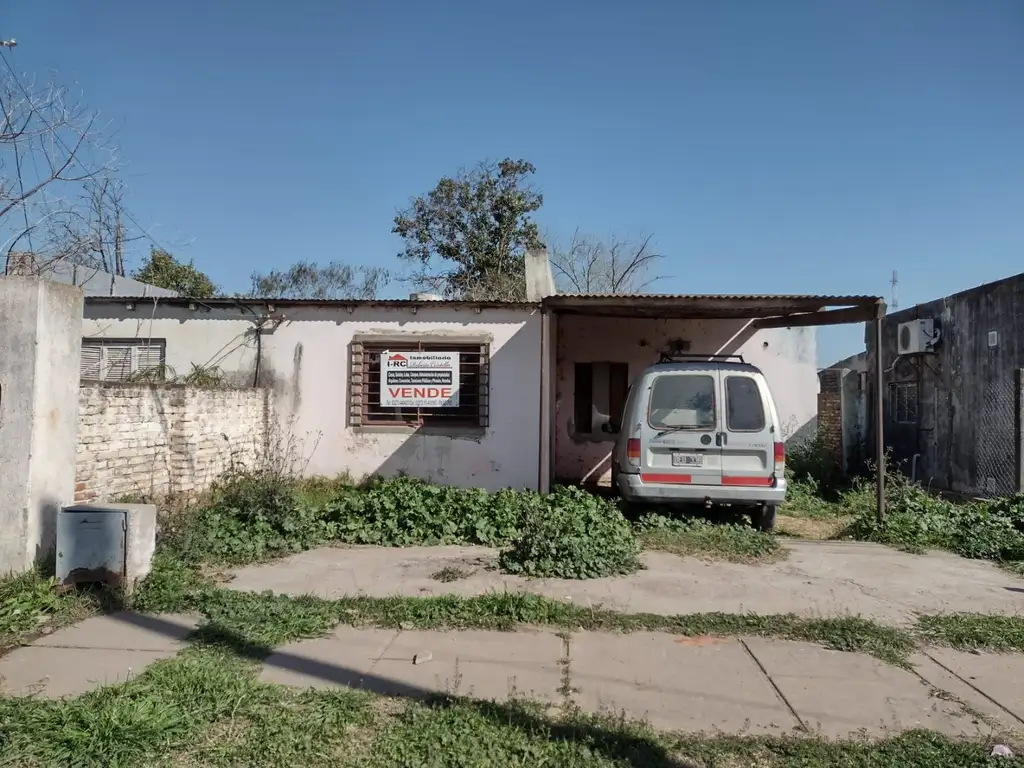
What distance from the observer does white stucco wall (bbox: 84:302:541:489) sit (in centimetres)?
1008

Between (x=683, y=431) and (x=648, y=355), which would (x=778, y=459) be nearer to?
(x=683, y=431)

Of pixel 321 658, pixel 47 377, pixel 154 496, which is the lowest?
pixel 321 658

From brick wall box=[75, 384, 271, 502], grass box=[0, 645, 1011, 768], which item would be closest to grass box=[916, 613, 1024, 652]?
grass box=[0, 645, 1011, 768]

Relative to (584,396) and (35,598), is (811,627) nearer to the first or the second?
(35,598)

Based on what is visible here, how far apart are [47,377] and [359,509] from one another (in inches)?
140

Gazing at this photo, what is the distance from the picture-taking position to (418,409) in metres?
10.3

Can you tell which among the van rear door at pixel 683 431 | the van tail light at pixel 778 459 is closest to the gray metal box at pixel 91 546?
the van rear door at pixel 683 431

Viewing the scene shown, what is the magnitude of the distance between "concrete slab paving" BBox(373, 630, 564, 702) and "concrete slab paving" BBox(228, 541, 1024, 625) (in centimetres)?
96

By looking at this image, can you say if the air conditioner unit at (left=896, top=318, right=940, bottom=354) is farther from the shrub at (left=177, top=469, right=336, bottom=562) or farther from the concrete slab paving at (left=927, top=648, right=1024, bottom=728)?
the shrub at (left=177, top=469, right=336, bottom=562)

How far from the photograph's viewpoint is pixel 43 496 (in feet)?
18.0

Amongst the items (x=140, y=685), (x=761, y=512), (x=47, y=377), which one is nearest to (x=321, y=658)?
(x=140, y=685)

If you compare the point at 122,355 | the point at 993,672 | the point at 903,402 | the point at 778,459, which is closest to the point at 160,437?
the point at 122,355

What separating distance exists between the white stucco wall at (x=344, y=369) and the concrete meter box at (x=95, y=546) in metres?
4.87

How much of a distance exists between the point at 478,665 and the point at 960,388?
33.2 ft
